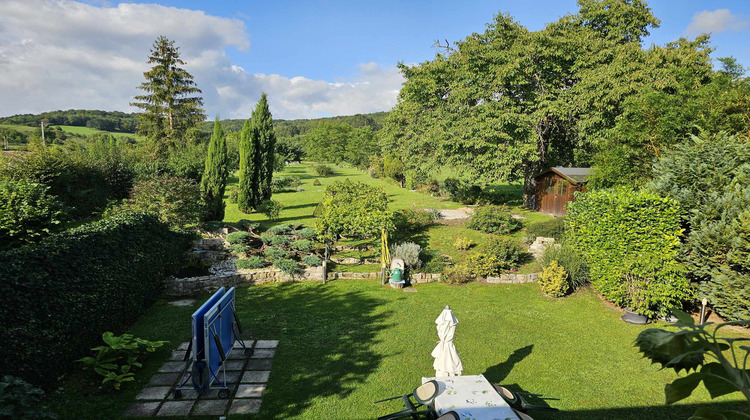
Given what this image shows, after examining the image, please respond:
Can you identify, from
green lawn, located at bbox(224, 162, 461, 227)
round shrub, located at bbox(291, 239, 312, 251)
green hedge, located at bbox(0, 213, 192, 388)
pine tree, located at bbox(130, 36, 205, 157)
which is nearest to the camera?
green hedge, located at bbox(0, 213, 192, 388)

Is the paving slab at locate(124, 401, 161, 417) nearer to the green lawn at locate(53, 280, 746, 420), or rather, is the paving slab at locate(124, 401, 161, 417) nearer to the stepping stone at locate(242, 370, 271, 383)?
the green lawn at locate(53, 280, 746, 420)

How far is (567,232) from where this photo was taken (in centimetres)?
1249

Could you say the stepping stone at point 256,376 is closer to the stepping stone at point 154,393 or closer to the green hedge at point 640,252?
the stepping stone at point 154,393

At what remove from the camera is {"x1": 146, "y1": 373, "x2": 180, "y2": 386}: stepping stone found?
631 cm

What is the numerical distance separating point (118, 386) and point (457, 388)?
528 centimetres

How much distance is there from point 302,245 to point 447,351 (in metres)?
8.38

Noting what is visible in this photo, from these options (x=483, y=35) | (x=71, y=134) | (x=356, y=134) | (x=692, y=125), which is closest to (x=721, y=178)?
(x=692, y=125)

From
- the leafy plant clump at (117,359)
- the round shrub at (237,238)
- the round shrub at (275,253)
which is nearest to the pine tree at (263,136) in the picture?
the round shrub at (237,238)

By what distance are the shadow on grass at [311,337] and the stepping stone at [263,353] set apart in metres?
0.13

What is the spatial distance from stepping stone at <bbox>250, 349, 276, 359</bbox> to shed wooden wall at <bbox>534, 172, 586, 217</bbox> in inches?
687

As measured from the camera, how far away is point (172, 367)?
682 cm

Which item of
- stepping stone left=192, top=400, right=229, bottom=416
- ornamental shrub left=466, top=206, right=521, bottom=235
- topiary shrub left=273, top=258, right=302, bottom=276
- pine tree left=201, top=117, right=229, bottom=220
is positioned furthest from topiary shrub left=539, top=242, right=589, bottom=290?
pine tree left=201, top=117, right=229, bottom=220

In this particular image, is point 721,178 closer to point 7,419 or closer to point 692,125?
point 692,125

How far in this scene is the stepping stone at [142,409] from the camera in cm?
552
